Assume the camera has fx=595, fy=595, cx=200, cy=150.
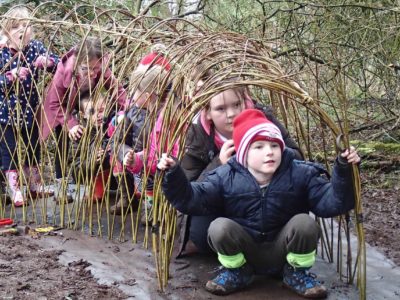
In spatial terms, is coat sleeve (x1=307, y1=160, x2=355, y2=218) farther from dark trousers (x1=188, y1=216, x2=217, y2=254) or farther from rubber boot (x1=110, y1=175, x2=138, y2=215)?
rubber boot (x1=110, y1=175, x2=138, y2=215)

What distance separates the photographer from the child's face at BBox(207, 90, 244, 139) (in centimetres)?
310

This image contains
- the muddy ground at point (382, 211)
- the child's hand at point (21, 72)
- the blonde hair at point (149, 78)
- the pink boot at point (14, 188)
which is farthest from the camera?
the pink boot at point (14, 188)

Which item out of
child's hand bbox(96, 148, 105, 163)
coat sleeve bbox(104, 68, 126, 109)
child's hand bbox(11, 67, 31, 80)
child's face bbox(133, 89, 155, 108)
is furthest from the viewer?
child's hand bbox(11, 67, 31, 80)

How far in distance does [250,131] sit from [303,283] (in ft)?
2.43

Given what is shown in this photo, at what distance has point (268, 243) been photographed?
2828 mm

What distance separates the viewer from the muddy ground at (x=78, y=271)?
9.09 ft

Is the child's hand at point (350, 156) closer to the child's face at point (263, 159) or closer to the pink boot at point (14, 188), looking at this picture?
the child's face at point (263, 159)

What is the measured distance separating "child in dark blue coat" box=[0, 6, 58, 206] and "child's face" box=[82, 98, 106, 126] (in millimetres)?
438

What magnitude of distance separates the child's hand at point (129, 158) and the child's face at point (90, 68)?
763mm

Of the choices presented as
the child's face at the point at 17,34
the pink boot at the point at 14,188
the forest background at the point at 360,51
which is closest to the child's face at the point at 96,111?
the child's face at the point at 17,34

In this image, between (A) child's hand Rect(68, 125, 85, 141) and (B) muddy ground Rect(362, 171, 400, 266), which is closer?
(B) muddy ground Rect(362, 171, 400, 266)

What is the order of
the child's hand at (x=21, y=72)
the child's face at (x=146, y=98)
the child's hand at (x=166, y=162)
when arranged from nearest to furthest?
the child's hand at (x=166, y=162)
the child's face at (x=146, y=98)
the child's hand at (x=21, y=72)

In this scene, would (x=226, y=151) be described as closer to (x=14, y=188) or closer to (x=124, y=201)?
(x=124, y=201)

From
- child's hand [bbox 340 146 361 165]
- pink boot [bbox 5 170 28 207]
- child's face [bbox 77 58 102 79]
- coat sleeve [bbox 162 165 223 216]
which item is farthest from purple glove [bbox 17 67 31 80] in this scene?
child's hand [bbox 340 146 361 165]
